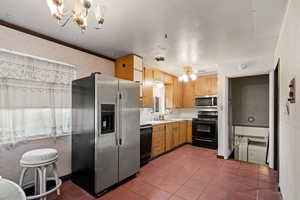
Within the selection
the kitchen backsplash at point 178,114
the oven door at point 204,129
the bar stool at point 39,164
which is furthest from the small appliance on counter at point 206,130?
the bar stool at point 39,164

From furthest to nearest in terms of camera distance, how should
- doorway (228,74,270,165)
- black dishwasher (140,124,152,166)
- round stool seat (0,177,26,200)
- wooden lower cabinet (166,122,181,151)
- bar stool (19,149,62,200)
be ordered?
doorway (228,74,270,165) → wooden lower cabinet (166,122,181,151) → black dishwasher (140,124,152,166) → bar stool (19,149,62,200) → round stool seat (0,177,26,200)

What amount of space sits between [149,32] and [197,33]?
75 centimetres

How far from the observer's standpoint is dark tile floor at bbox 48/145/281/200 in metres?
2.18

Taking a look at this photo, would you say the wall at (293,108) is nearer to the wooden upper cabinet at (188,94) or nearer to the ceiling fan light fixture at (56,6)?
the ceiling fan light fixture at (56,6)

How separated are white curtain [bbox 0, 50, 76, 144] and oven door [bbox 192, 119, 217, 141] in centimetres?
365

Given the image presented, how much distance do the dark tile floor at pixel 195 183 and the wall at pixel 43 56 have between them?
0.61m

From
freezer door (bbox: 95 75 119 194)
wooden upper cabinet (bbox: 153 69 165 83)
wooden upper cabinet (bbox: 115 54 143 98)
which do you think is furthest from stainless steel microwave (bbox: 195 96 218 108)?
freezer door (bbox: 95 75 119 194)

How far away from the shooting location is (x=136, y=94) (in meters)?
2.82

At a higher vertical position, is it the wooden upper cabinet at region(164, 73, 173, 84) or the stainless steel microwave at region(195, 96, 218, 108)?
the wooden upper cabinet at region(164, 73, 173, 84)

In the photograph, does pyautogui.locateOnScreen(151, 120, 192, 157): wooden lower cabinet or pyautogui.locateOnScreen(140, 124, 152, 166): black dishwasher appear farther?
pyautogui.locateOnScreen(151, 120, 192, 157): wooden lower cabinet

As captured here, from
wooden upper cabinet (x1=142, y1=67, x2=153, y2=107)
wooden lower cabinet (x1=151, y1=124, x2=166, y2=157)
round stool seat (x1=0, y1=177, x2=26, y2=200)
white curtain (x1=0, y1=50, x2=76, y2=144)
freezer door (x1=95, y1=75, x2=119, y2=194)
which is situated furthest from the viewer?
wooden upper cabinet (x1=142, y1=67, x2=153, y2=107)

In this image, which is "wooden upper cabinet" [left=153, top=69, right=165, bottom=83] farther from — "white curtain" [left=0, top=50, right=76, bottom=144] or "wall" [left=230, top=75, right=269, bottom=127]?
"wall" [left=230, top=75, right=269, bottom=127]

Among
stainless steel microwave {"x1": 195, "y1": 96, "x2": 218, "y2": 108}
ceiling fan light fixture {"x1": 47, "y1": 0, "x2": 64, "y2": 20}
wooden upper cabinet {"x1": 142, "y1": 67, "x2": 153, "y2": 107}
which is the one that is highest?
ceiling fan light fixture {"x1": 47, "y1": 0, "x2": 64, "y2": 20}

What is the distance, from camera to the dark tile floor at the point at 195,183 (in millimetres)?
2176
